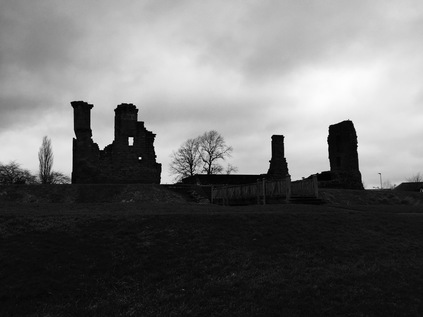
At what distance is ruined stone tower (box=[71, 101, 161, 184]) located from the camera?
139ft

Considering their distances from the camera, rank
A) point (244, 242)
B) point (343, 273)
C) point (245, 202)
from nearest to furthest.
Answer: point (343, 273) < point (244, 242) < point (245, 202)

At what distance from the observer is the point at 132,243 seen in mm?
12305

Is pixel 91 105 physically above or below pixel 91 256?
above

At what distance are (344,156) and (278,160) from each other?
7.97 m

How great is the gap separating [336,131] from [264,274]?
4428 centimetres

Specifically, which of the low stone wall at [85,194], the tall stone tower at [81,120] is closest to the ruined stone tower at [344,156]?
the low stone wall at [85,194]

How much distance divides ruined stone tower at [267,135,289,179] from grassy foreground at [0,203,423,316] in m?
34.2

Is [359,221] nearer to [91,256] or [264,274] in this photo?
[264,274]

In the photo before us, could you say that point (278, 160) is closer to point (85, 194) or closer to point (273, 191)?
point (85, 194)

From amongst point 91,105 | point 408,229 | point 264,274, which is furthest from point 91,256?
point 91,105

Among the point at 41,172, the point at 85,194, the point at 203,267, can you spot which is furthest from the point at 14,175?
the point at 203,267

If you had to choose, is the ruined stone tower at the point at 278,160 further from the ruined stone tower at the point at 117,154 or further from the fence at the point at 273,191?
the fence at the point at 273,191

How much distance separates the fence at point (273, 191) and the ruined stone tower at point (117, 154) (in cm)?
1572

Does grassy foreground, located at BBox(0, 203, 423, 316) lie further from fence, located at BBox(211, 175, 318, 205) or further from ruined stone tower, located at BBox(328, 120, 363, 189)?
ruined stone tower, located at BBox(328, 120, 363, 189)
